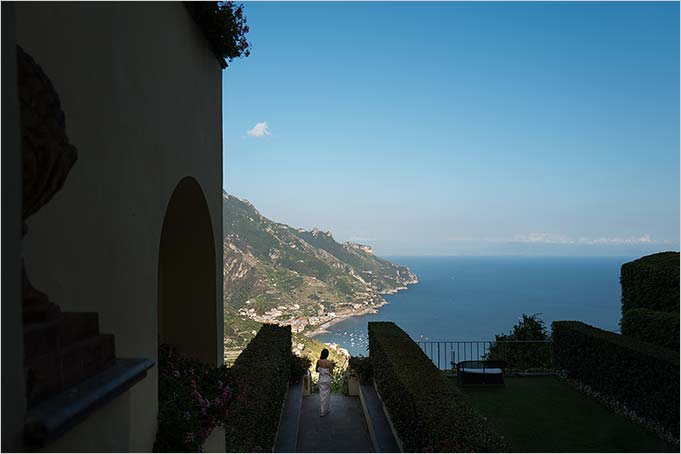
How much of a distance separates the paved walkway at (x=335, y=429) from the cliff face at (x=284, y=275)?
27400 mm

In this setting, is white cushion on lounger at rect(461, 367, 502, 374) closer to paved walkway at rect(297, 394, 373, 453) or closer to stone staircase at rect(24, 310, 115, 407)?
paved walkway at rect(297, 394, 373, 453)

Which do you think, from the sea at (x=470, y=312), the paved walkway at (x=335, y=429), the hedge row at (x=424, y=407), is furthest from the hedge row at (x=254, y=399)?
the sea at (x=470, y=312)

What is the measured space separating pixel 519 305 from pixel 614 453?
118 meters

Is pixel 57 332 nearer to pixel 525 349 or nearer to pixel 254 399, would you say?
pixel 254 399

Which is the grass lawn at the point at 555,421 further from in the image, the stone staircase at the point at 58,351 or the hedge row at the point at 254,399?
the stone staircase at the point at 58,351

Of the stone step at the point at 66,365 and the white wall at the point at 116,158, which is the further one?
the white wall at the point at 116,158

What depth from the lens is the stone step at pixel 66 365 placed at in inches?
67.9

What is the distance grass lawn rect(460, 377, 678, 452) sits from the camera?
848 cm

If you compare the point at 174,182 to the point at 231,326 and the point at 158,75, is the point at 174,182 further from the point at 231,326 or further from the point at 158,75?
the point at 231,326

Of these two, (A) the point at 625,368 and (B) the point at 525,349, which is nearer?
(A) the point at 625,368

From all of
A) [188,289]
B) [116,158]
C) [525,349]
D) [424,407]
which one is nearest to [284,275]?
[525,349]

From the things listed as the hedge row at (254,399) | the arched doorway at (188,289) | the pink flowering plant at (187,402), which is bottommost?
the hedge row at (254,399)

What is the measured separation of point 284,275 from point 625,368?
182ft

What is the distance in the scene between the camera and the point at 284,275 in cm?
6419
